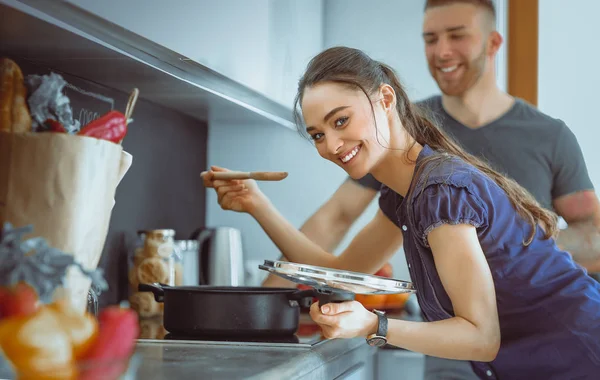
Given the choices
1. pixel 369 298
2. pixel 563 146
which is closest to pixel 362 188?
pixel 369 298

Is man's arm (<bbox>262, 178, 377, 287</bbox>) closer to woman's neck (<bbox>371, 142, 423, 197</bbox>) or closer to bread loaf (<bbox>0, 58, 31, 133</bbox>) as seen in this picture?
woman's neck (<bbox>371, 142, 423, 197</bbox>)

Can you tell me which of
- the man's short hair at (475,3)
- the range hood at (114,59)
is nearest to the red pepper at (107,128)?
the range hood at (114,59)

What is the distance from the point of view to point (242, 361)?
1188mm

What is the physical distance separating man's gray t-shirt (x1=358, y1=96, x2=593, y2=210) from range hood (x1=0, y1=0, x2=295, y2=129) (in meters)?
0.48

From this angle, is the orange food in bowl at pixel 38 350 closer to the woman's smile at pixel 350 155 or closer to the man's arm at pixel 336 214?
the woman's smile at pixel 350 155

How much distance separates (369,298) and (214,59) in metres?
1.11

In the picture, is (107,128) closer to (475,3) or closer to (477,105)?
(477,105)

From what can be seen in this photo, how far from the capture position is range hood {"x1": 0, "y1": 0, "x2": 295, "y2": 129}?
1117 millimetres

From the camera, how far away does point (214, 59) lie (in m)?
1.52

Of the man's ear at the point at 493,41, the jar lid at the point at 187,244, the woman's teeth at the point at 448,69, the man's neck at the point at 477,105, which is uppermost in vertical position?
the man's ear at the point at 493,41

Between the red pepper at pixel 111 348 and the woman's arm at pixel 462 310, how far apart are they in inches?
24.2

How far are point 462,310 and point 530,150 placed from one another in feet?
3.34

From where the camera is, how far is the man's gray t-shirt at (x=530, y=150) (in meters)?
2.11

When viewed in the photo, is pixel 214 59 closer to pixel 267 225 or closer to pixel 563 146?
pixel 267 225
